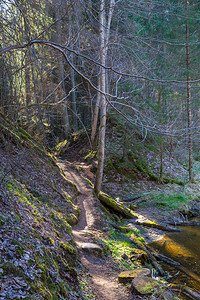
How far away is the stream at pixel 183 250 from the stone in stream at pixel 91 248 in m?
2.02

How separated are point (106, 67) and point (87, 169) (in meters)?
11.5

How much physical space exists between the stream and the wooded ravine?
10 cm

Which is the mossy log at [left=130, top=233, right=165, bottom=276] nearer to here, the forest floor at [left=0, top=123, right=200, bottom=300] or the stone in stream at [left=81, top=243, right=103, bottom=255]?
the forest floor at [left=0, top=123, right=200, bottom=300]

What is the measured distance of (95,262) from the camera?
5.48 metres

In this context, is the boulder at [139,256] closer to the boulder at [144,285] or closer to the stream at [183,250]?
the stream at [183,250]

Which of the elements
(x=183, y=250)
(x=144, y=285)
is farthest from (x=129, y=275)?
(x=183, y=250)

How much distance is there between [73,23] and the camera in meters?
3.89

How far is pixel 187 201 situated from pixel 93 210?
6.08 metres

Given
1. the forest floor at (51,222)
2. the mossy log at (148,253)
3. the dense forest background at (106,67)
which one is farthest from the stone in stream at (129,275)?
the dense forest background at (106,67)

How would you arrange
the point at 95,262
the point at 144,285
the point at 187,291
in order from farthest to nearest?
1. the point at 95,262
2. the point at 187,291
3. the point at 144,285

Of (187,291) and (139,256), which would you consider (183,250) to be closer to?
(139,256)

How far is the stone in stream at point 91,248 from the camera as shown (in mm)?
5730

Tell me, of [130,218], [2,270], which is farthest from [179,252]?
[2,270]

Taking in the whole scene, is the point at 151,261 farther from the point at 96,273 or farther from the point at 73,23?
the point at 73,23
